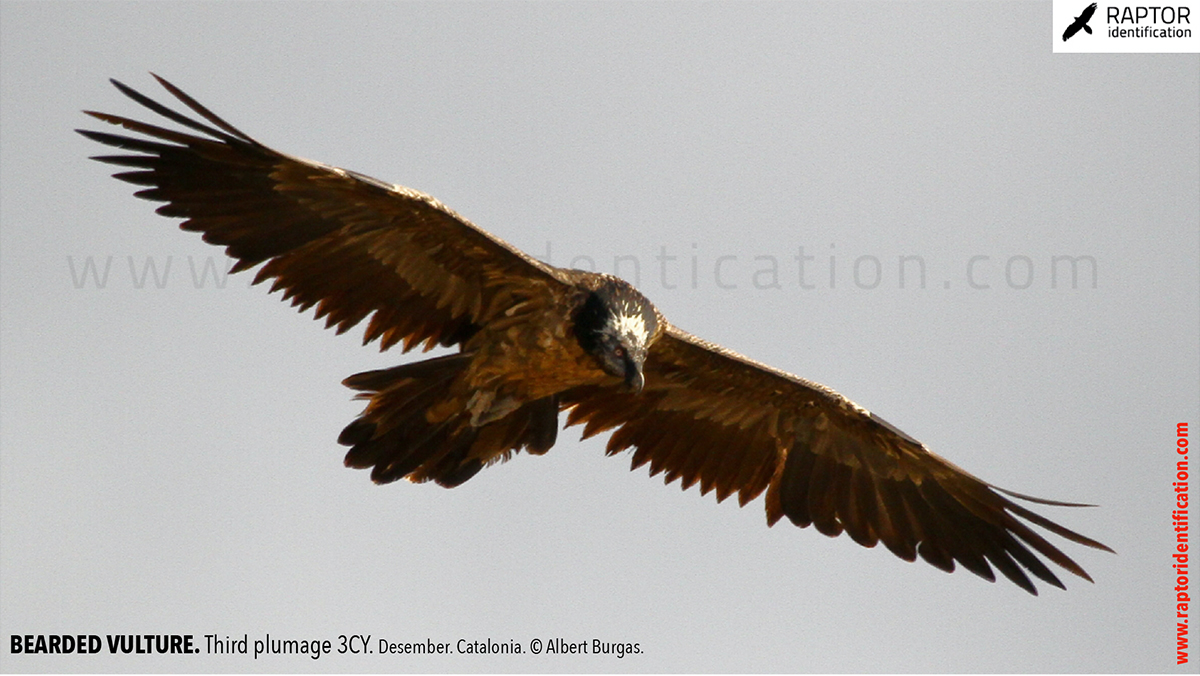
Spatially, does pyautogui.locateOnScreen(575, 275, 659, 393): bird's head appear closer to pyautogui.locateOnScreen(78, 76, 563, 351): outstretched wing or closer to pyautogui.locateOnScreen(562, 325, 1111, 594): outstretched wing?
pyautogui.locateOnScreen(78, 76, 563, 351): outstretched wing

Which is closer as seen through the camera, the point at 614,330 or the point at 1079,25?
the point at 614,330

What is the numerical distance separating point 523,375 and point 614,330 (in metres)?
0.75

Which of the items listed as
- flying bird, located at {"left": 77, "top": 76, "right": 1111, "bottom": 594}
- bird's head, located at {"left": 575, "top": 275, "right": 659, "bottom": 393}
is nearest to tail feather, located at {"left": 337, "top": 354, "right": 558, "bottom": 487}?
flying bird, located at {"left": 77, "top": 76, "right": 1111, "bottom": 594}

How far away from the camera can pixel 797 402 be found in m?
9.91

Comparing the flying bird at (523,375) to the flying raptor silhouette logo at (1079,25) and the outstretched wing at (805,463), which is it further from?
the flying raptor silhouette logo at (1079,25)

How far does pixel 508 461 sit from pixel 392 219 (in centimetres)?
184

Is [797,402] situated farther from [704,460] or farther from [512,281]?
[512,281]

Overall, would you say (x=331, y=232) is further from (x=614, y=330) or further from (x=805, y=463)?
(x=805, y=463)

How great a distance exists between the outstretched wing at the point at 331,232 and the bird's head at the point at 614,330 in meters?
0.27

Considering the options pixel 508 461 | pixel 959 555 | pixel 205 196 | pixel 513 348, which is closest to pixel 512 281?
pixel 513 348

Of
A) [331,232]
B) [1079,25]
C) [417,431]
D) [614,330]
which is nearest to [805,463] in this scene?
[614,330]

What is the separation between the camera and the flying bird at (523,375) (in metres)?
8.51

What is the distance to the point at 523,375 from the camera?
9242 millimetres

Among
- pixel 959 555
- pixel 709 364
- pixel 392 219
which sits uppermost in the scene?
pixel 392 219
